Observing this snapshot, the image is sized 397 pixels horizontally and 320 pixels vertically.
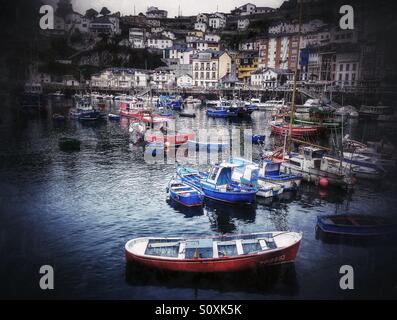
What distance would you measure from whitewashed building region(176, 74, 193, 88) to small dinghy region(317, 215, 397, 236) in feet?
185

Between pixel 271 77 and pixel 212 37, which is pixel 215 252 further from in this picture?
pixel 212 37

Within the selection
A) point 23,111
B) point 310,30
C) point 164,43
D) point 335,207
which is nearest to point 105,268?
point 335,207

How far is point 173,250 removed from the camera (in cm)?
1029

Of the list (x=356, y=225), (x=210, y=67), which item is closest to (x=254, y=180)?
(x=356, y=225)

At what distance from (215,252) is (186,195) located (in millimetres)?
4737

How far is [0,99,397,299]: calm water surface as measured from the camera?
9227mm

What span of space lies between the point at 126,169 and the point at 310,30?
43.3 metres

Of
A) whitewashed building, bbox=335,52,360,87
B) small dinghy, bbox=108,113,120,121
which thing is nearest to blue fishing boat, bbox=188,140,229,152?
small dinghy, bbox=108,113,120,121

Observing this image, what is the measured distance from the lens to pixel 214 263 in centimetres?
960

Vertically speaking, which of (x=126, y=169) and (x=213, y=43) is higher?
(x=213, y=43)

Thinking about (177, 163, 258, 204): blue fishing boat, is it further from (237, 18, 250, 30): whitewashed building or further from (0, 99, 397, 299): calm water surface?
(237, 18, 250, 30): whitewashed building

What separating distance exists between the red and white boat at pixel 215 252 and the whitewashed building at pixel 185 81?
5767 cm

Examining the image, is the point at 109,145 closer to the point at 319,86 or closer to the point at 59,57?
the point at 319,86

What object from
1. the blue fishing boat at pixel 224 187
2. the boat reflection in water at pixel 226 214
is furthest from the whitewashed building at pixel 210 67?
the boat reflection in water at pixel 226 214
